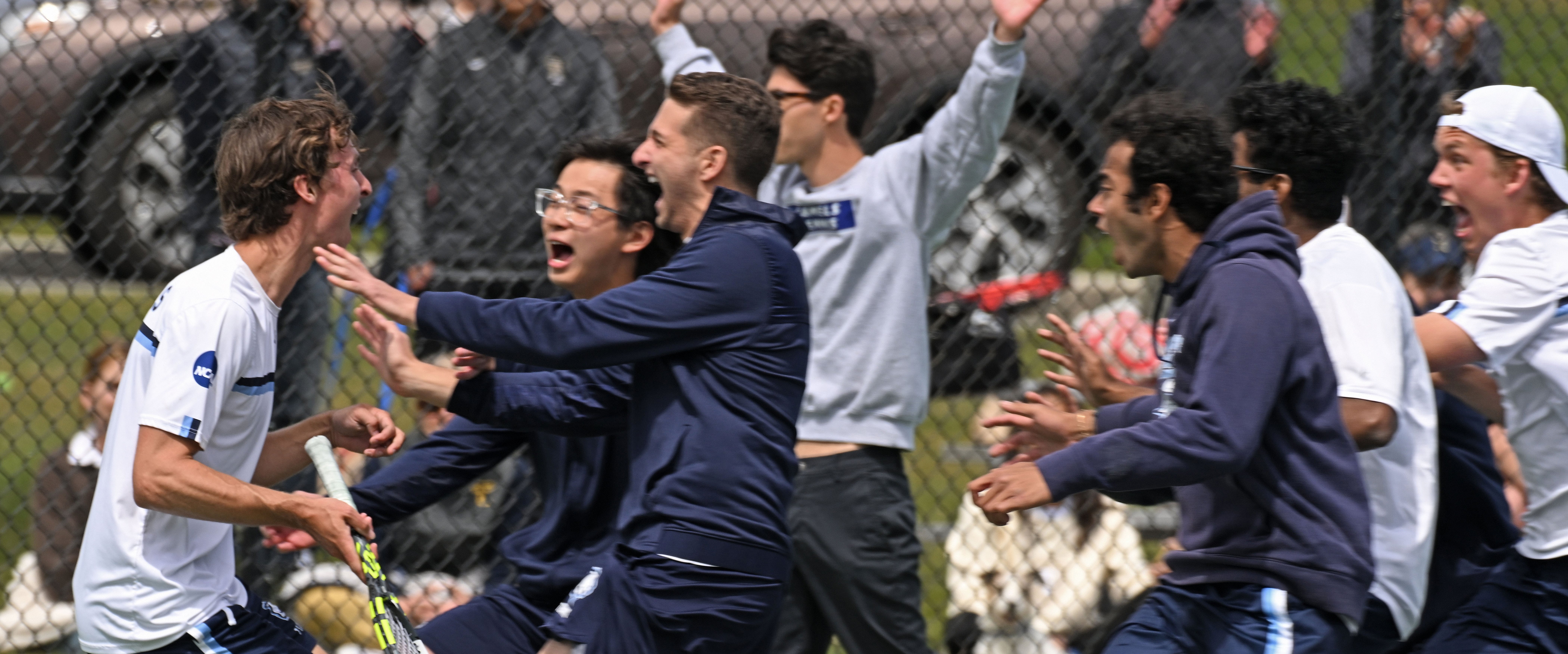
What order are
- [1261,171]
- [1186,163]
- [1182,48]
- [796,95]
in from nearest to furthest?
[1186,163] → [1261,171] → [796,95] → [1182,48]

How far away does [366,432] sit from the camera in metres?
3.25

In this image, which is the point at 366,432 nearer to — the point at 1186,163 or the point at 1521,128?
the point at 1186,163

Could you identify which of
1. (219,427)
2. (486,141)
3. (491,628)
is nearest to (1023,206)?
(486,141)

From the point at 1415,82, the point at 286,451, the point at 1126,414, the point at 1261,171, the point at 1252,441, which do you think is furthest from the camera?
the point at 1415,82

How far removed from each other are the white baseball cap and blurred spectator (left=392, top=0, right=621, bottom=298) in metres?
2.69

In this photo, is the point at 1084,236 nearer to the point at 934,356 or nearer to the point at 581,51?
the point at 934,356

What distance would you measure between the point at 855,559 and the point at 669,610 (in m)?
1.39

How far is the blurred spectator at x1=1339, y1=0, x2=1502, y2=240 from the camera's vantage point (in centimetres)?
538

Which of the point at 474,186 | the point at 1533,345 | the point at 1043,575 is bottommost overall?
the point at 1043,575

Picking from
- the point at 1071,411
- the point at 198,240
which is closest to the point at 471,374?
the point at 1071,411

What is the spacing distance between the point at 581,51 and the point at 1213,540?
3074 mm

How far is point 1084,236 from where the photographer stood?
6324 millimetres

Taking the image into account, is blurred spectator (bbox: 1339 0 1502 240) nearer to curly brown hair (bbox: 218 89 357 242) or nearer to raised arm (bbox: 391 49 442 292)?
raised arm (bbox: 391 49 442 292)

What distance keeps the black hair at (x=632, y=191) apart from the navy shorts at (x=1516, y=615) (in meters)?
2.01
